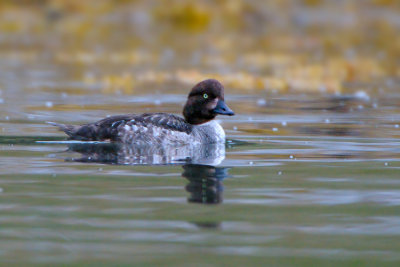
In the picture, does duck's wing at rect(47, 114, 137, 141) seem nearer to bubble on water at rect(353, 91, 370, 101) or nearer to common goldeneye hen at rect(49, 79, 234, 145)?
common goldeneye hen at rect(49, 79, 234, 145)

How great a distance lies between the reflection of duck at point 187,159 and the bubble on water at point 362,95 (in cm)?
932

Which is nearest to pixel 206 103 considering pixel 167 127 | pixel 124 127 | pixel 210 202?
pixel 167 127

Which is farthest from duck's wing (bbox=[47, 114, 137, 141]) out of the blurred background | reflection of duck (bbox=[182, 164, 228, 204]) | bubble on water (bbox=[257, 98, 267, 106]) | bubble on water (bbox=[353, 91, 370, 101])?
the blurred background

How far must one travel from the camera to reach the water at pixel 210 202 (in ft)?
18.3

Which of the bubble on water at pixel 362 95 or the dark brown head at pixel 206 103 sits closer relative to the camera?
the dark brown head at pixel 206 103

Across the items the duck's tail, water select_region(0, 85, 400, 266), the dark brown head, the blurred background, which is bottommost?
water select_region(0, 85, 400, 266)

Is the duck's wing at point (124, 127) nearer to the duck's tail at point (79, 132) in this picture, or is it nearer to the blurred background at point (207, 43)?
the duck's tail at point (79, 132)

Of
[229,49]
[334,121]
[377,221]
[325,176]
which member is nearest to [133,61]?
[229,49]

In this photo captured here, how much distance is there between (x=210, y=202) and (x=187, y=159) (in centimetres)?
270

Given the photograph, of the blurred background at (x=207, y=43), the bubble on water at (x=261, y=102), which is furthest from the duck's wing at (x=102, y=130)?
the blurred background at (x=207, y=43)

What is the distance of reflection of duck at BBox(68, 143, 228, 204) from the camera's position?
770cm

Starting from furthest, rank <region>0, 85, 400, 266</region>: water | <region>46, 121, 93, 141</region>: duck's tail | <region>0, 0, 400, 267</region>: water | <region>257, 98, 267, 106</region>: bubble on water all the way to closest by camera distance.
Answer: <region>257, 98, 267, 106</region>: bubble on water, <region>46, 121, 93, 141</region>: duck's tail, <region>0, 0, 400, 267</region>: water, <region>0, 85, 400, 266</region>: water

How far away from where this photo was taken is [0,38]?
42.0m

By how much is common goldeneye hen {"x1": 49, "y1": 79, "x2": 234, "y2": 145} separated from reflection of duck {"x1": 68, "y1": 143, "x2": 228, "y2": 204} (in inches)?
5.4
